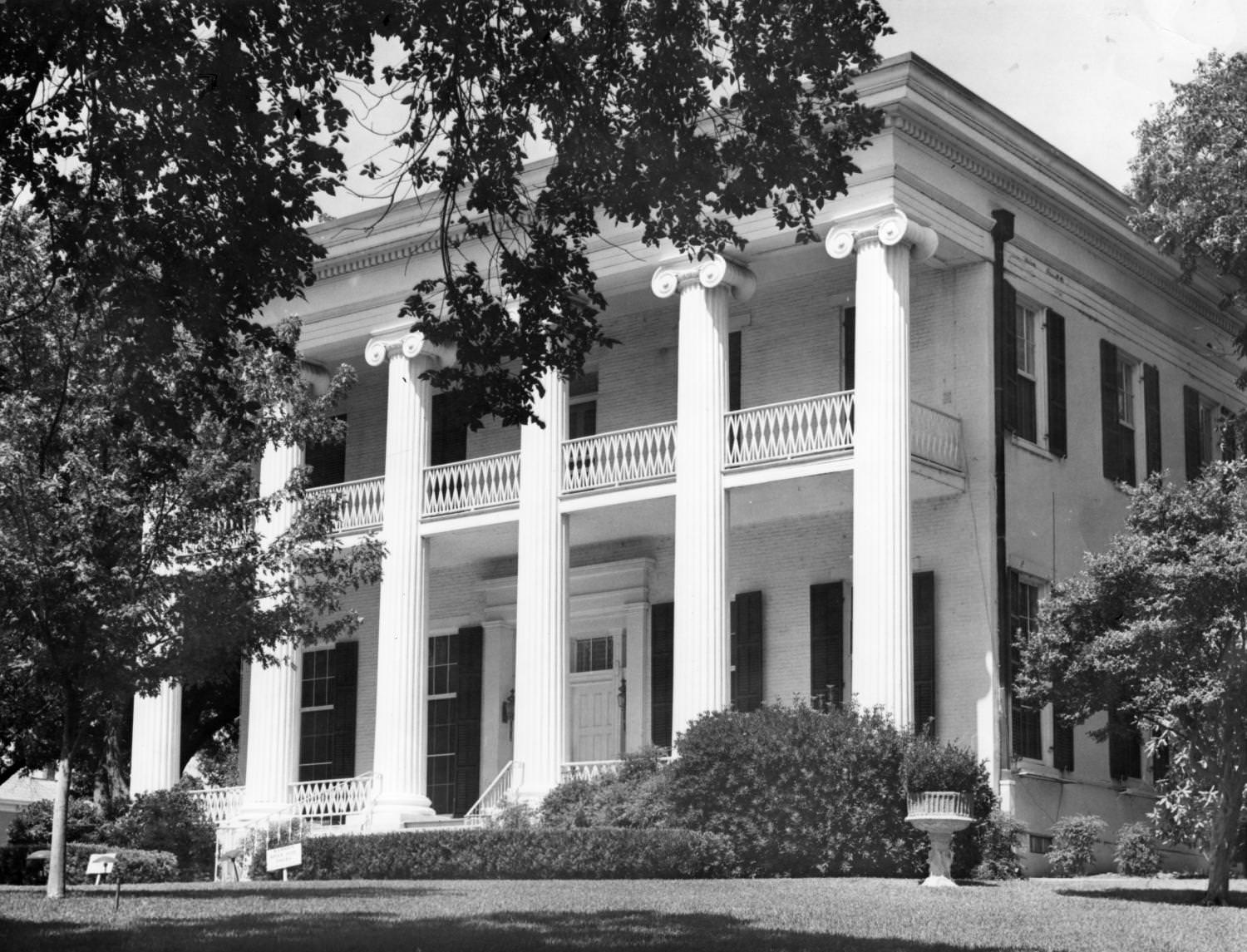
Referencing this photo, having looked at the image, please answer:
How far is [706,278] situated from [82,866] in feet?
36.0

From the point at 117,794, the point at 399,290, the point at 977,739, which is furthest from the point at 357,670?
the point at 977,739

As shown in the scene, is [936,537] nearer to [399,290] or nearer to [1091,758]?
[1091,758]

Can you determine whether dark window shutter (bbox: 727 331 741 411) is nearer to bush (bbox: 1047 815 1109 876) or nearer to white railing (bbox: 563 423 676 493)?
white railing (bbox: 563 423 676 493)

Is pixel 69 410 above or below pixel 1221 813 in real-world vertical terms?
above

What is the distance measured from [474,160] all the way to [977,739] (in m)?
13.3

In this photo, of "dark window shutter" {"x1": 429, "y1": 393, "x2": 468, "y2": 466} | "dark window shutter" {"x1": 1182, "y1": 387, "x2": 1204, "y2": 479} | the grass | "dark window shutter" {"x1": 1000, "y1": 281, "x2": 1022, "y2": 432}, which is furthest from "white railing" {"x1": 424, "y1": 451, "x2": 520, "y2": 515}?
"dark window shutter" {"x1": 1182, "y1": 387, "x2": 1204, "y2": 479}

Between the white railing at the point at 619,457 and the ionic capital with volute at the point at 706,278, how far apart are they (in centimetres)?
190

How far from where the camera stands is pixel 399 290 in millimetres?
28219

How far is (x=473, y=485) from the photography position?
91.6 ft

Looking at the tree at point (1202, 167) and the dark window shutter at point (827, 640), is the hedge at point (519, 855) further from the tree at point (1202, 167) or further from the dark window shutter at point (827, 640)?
the tree at point (1202, 167)

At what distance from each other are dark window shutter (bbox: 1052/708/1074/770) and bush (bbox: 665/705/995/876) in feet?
11.4

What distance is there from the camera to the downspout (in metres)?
23.3

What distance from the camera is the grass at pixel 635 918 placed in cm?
1295

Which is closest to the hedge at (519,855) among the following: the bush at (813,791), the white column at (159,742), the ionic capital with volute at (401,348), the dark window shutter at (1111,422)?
the bush at (813,791)
